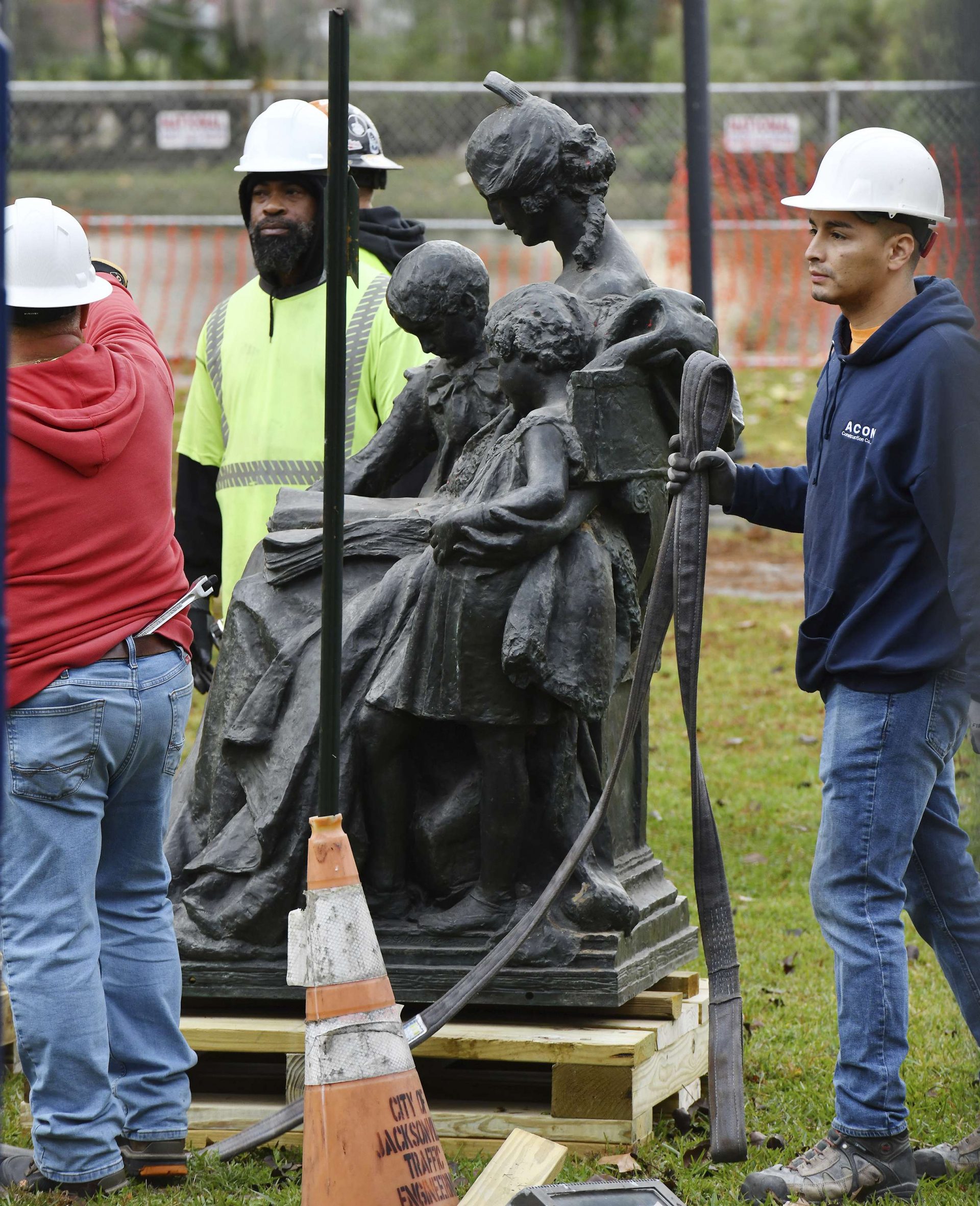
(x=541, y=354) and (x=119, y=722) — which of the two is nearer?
(x=119, y=722)

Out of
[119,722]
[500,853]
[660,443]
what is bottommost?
[500,853]

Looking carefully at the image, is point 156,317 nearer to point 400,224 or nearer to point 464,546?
point 400,224

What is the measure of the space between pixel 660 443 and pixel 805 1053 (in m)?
1.83

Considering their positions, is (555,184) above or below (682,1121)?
above

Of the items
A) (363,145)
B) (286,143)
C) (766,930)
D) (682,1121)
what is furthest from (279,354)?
(766,930)

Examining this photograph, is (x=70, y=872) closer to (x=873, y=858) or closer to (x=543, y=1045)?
(x=543, y=1045)

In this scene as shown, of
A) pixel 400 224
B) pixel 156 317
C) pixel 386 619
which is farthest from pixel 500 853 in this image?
pixel 156 317

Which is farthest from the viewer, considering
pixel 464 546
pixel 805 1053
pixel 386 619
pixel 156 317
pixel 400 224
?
pixel 156 317

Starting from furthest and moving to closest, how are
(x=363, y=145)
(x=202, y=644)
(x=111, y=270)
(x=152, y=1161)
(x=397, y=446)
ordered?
(x=363, y=145), (x=202, y=644), (x=397, y=446), (x=111, y=270), (x=152, y=1161)

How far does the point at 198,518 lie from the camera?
584 centimetres

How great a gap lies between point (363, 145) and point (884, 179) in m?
2.55

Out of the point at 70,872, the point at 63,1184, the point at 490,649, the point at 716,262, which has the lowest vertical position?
the point at 63,1184

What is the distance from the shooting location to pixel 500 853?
4.40m

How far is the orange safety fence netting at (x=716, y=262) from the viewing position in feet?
49.7
